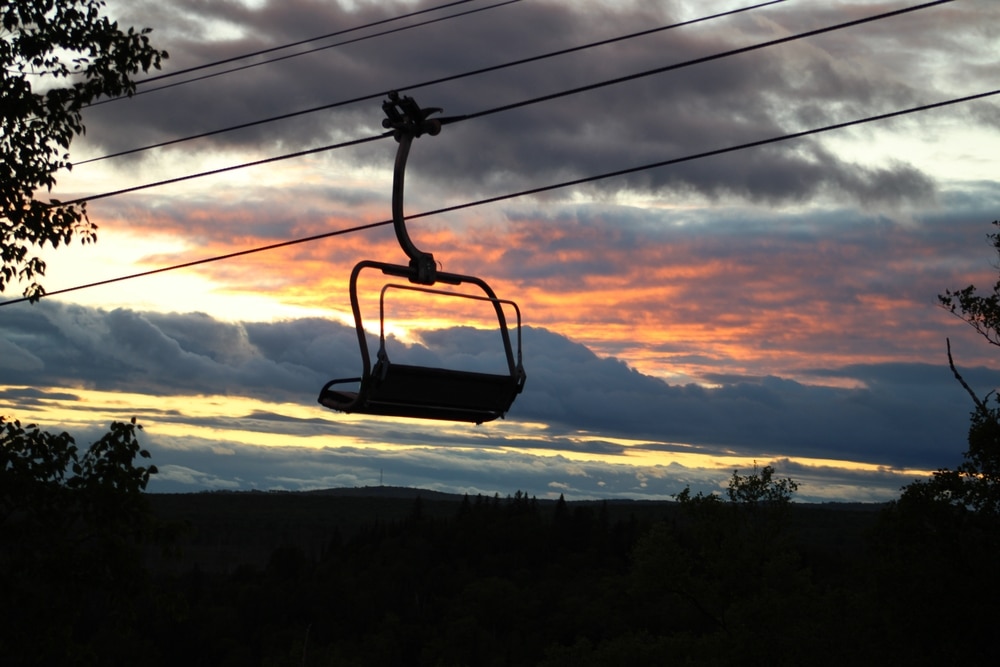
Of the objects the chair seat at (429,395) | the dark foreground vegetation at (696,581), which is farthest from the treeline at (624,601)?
the chair seat at (429,395)

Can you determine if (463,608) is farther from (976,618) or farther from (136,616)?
(136,616)

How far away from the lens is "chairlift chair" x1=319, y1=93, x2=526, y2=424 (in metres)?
8.49

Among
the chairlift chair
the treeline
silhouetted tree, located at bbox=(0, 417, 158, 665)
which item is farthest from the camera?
the treeline

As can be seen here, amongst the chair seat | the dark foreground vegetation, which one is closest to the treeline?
the dark foreground vegetation

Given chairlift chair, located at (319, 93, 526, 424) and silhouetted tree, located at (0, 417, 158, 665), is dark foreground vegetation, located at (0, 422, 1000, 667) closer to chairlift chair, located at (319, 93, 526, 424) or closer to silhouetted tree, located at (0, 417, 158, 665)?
silhouetted tree, located at (0, 417, 158, 665)

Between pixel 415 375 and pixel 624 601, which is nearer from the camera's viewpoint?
pixel 415 375

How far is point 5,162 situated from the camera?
40.7 ft

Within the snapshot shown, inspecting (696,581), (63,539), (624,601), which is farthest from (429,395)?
(624,601)

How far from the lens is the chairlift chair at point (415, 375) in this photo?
8.49 m

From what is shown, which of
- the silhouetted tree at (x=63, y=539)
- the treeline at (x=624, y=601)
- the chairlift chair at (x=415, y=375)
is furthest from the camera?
the treeline at (x=624, y=601)

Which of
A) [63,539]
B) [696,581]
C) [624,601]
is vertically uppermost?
[63,539]

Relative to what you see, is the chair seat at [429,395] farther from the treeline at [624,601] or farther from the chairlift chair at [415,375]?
the treeline at [624,601]

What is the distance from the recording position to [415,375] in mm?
8531

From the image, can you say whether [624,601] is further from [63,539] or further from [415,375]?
[415,375]
